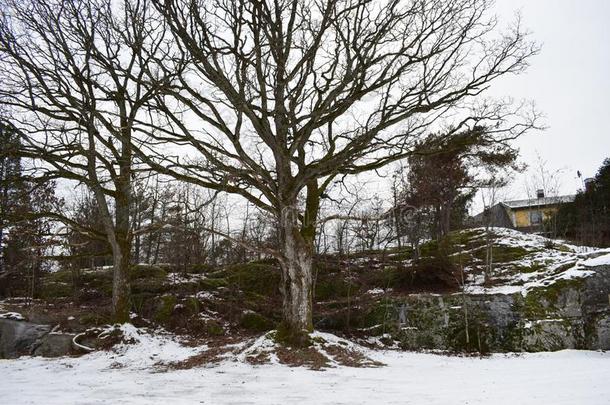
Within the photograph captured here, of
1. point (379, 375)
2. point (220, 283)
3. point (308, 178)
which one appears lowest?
point (379, 375)

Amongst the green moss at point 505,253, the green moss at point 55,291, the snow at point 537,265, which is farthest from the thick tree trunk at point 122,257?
the green moss at point 505,253

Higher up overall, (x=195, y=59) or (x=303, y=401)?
(x=195, y=59)

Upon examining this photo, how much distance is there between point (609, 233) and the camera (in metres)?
23.8

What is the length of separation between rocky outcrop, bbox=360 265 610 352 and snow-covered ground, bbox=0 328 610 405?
736mm

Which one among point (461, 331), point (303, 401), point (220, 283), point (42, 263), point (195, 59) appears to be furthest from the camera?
point (42, 263)

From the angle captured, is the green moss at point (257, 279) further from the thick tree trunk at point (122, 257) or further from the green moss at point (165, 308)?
the thick tree trunk at point (122, 257)

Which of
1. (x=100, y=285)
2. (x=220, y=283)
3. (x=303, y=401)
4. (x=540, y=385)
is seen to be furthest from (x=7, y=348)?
(x=540, y=385)

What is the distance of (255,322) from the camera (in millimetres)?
14953

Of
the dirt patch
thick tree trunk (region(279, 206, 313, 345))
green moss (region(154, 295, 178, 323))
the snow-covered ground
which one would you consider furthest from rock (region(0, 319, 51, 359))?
the dirt patch

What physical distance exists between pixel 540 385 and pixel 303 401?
3.98 metres

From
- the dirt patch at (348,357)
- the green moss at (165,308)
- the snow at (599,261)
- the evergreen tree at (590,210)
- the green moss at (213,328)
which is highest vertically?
the evergreen tree at (590,210)

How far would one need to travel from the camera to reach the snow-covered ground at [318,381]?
599 cm

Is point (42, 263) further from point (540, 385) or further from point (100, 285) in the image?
point (540, 385)

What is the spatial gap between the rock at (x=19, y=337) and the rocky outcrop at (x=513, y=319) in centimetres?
1058
